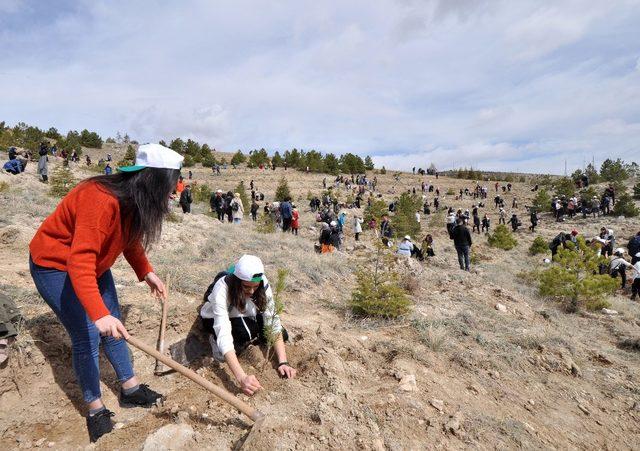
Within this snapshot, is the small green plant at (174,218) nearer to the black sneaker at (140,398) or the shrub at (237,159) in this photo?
the black sneaker at (140,398)

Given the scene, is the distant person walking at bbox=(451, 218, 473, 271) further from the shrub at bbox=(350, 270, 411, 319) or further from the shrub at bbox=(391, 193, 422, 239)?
the shrub at bbox=(391, 193, 422, 239)

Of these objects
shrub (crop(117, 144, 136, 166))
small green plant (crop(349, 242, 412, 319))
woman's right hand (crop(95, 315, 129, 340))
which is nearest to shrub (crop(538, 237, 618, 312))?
small green plant (crop(349, 242, 412, 319))

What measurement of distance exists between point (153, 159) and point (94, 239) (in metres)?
0.51

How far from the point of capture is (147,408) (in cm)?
280

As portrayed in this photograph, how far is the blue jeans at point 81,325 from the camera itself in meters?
2.26

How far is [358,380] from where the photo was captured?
11.2 feet

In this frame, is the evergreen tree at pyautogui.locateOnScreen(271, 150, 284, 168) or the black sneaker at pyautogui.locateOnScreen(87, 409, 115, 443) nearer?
the black sneaker at pyautogui.locateOnScreen(87, 409, 115, 443)

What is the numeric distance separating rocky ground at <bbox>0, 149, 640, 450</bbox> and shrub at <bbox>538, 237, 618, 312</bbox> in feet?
3.74

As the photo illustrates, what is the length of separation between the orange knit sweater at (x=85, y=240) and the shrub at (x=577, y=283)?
347 inches

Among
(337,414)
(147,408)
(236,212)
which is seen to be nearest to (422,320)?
(337,414)

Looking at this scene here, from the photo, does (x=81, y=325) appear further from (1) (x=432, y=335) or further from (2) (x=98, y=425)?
(1) (x=432, y=335)

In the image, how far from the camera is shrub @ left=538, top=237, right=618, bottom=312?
8102mm

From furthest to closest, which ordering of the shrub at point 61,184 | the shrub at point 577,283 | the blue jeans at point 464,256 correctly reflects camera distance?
the shrub at point 61,184, the blue jeans at point 464,256, the shrub at point 577,283

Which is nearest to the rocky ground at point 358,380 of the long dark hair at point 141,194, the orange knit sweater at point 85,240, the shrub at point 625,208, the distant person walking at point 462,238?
the orange knit sweater at point 85,240
